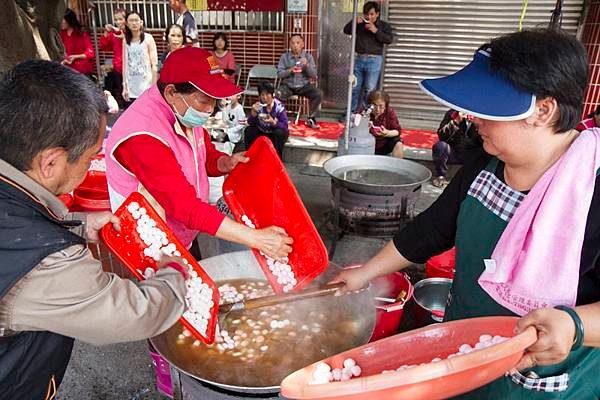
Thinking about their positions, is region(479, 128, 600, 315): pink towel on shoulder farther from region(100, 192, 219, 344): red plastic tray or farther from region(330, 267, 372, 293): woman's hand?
region(100, 192, 219, 344): red plastic tray

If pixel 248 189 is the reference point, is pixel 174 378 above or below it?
below

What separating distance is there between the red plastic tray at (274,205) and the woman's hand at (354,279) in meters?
0.13

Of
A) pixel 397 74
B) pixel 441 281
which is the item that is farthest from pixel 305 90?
pixel 441 281

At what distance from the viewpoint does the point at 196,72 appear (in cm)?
212

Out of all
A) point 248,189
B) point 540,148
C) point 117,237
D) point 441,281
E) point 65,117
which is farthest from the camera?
point 441,281

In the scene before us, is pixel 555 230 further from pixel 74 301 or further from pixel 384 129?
pixel 384 129

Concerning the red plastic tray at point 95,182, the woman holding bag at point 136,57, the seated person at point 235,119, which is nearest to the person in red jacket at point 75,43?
the woman holding bag at point 136,57

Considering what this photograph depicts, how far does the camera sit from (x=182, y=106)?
2232 millimetres

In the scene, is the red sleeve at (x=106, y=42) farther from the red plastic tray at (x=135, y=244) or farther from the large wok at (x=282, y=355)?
the red plastic tray at (x=135, y=244)

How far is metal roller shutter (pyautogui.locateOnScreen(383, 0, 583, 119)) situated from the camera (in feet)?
27.2

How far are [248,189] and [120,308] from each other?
129 cm

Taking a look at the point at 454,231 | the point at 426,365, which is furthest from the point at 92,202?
the point at 426,365

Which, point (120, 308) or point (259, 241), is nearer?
point (120, 308)

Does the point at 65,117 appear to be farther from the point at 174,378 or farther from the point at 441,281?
the point at 441,281
